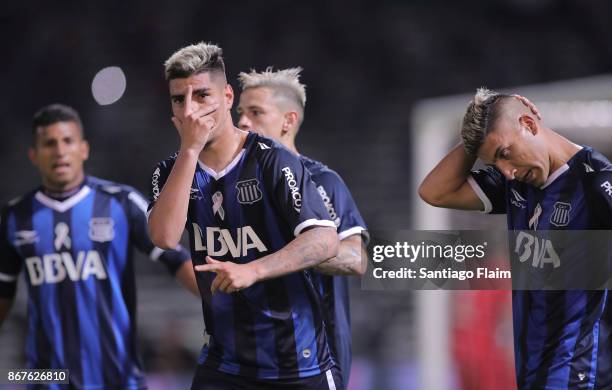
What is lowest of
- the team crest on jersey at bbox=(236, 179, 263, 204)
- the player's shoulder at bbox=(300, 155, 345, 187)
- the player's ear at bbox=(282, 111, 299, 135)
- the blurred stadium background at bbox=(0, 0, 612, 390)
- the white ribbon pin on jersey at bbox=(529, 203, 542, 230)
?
the white ribbon pin on jersey at bbox=(529, 203, 542, 230)

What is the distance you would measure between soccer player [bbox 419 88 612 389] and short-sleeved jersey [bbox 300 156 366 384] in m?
0.81

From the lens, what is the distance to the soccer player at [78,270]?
5133mm

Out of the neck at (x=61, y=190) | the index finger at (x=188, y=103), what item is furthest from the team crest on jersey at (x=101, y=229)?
the index finger at (x=188, y=103)

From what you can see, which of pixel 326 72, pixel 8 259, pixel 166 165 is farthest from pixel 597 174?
pixel 326 72

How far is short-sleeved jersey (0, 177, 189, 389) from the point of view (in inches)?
202

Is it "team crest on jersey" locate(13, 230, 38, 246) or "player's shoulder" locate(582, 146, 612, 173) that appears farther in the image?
"team crest on jersey" locate(13, 230, 38, 246)

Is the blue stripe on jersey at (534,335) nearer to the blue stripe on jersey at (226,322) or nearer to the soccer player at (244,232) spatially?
the soccer player at (244,232)

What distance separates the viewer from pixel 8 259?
17.3 feet

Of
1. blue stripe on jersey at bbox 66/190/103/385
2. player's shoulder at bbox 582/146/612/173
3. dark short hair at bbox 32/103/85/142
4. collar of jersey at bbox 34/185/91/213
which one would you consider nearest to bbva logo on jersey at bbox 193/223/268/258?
player's shoulder at bbox 582/146/612/173

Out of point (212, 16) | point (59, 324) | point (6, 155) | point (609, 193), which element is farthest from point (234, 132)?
point (212, 16)

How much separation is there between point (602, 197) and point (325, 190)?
135 cm

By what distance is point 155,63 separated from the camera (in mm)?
13422

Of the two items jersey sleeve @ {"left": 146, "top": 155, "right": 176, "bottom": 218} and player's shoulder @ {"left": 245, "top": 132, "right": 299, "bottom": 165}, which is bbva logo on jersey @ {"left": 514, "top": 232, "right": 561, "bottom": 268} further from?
jersey sleeve @ {"left": 146, "top": 155, "right": 176, "bottom": 218}

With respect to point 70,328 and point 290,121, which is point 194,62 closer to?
point 290,121
